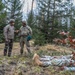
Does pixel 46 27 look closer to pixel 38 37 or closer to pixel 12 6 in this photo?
pixel 38 37

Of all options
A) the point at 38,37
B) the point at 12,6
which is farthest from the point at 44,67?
the point at 12,6

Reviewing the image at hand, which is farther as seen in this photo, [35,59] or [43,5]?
[43,5]

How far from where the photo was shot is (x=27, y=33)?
13.9 meters

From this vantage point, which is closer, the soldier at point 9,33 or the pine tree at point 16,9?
the soldier at point 9,33

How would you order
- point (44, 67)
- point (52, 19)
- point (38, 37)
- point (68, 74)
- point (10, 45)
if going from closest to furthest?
point (68, 74)
point (44, 67)
point (10, 45)
point (38, 37)
point (52, 19)

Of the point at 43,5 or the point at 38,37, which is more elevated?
the point at 43,5

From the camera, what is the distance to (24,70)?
358 inches

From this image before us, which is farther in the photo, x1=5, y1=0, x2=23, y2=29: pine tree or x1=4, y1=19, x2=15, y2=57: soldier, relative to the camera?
x1=5, y1=0, x2=23, y2=29: pine tree

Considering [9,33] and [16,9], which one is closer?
[9,33]

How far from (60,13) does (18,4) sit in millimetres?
5095

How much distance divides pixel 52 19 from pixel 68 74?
22270 mm

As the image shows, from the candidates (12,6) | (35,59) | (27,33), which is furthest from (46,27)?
(35,59)

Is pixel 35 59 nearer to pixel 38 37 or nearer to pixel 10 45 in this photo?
pixel 10 45

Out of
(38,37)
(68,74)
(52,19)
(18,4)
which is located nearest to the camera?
(68,74)
